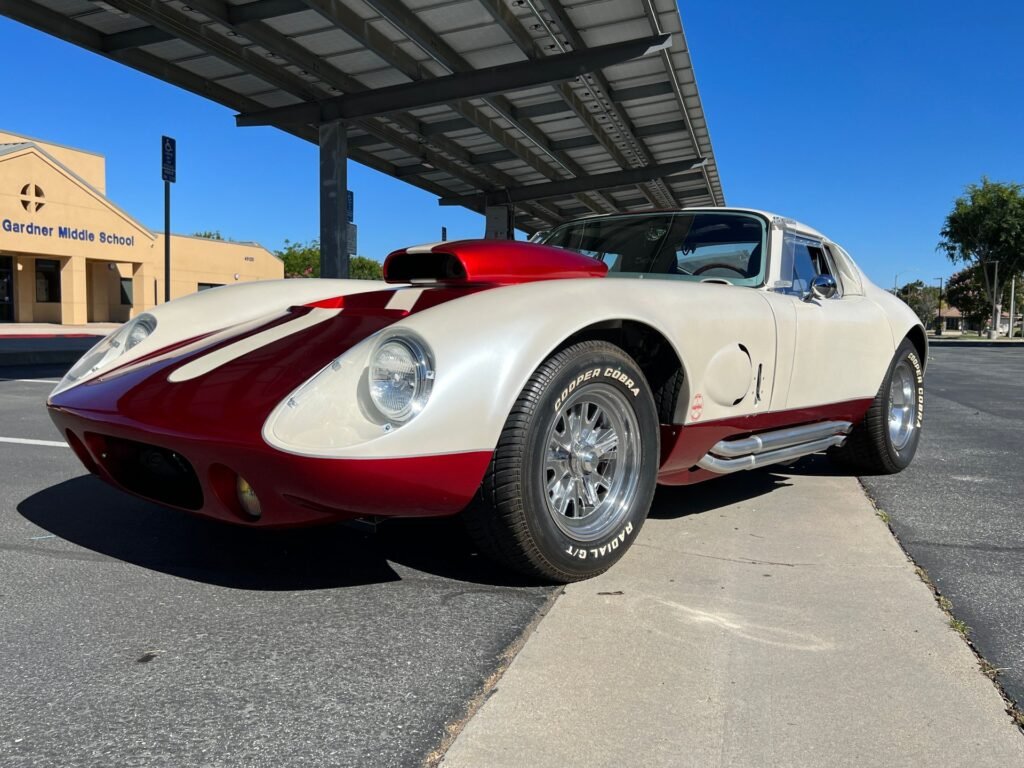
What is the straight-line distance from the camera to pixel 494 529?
2.34 m

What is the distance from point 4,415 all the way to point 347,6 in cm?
712

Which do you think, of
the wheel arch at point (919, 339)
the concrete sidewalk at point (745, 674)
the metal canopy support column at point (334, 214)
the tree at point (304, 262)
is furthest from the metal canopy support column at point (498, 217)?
the tree at point (304, 262)

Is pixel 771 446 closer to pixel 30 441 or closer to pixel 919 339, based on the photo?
pixel 919 339

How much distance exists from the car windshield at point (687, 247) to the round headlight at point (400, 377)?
1.85 m

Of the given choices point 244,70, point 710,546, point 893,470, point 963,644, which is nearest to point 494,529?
point 710,546

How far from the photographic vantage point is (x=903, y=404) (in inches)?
190

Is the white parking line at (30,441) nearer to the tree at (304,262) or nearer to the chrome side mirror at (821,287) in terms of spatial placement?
the chrome side mirror at (821,287)

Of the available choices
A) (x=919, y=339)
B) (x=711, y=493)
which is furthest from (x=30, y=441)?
(x=919, y=339)

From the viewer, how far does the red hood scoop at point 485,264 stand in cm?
280

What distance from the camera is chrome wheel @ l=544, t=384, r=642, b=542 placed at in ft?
8.36

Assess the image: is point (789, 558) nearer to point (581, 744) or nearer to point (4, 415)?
point (581, 744)

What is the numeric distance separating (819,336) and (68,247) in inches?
1386

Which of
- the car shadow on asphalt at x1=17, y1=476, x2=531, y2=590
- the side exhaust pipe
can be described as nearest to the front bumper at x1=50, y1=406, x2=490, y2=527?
the car shadow on asphalt at x1=17, y1=476, x2=531, y2=590

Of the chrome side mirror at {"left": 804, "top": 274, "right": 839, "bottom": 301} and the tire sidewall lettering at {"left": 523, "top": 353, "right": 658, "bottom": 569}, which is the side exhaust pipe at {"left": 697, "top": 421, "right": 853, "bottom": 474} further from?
the chrome side mirror at {"left": 804, "top": 274, "right": 839, "bottom": 301}
